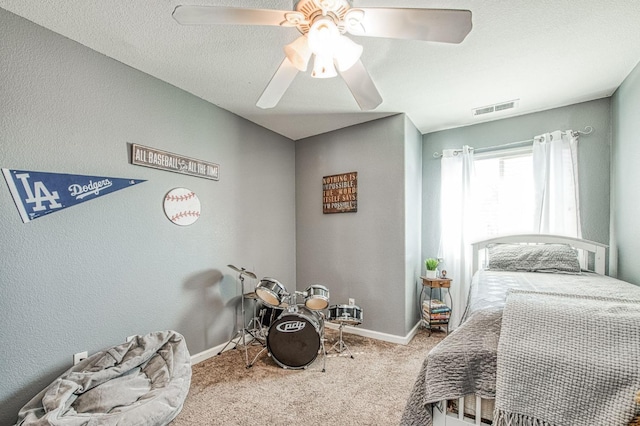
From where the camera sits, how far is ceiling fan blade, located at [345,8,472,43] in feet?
3.45

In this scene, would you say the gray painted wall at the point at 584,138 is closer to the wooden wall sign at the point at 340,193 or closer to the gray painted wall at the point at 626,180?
the gray painted wall at the point at 626,180

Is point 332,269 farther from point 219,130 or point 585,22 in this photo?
point 585,22

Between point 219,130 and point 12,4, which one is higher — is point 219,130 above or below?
below

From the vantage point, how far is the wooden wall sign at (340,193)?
331cm

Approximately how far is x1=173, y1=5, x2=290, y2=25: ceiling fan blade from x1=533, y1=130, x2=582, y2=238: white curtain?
9.82 ft

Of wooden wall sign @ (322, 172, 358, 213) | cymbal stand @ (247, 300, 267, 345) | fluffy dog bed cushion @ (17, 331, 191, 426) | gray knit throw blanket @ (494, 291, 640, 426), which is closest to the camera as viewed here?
gray knit throw blanket @ (494, 291, 640, 426)

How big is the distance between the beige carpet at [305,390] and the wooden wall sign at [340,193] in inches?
60.5

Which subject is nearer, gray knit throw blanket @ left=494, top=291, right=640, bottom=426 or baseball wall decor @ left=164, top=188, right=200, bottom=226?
gray knit throw blanket @ left=494, top=291, right=640, bottom=426

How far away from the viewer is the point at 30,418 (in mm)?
1396

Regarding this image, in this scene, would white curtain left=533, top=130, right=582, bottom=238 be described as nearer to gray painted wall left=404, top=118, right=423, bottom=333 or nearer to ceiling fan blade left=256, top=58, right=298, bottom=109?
gray painted wall left=404, top=118, right=423, bottom=333

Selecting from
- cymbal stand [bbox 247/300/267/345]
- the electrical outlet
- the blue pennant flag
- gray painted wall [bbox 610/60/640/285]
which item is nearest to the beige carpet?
cymbal stand [bbox 247/300/267/345]

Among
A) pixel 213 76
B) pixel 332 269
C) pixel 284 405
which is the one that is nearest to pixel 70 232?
pixel 213 76

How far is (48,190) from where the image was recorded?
1723 mm

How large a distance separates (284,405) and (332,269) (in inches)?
67.7
